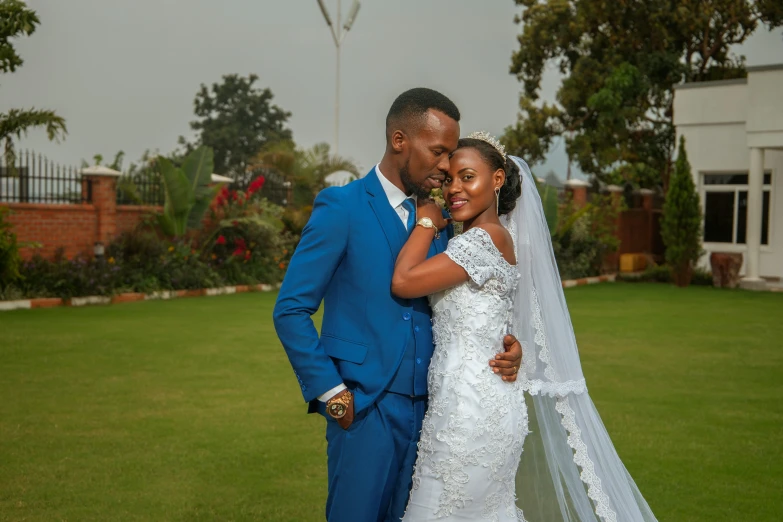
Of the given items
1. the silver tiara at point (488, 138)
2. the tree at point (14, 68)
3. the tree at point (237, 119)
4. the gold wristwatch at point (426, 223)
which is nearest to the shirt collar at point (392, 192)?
the gold wristwatch at point (426, 223)

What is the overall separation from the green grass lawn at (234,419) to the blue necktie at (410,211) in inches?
98.8

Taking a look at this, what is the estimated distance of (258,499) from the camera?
5730 millimetres

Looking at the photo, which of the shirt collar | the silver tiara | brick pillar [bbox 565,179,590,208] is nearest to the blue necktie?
the shirt collar

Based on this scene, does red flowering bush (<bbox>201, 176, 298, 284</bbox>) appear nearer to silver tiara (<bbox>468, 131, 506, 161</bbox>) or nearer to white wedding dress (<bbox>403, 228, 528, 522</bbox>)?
silver tiara (<bbox>468, 131, 506, 161</bbox>)

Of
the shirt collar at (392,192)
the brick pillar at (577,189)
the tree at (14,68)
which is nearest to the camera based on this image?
the shirt collar at (392,192)

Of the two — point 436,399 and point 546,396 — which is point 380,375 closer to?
point 436,399

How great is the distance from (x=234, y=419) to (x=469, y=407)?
179 inches

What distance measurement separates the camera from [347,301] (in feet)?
11.3

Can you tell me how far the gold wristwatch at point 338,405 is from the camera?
129 inches

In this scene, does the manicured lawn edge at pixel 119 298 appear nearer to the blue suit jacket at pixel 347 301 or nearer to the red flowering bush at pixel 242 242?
the red flowering bush at pixel 242 242

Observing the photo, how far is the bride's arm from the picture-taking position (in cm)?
338

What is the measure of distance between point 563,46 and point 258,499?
86.3ft

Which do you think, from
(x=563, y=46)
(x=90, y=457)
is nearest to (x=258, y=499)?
(x=90, y=457)

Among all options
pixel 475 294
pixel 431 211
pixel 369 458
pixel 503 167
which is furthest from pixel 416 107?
pixel 369 458
